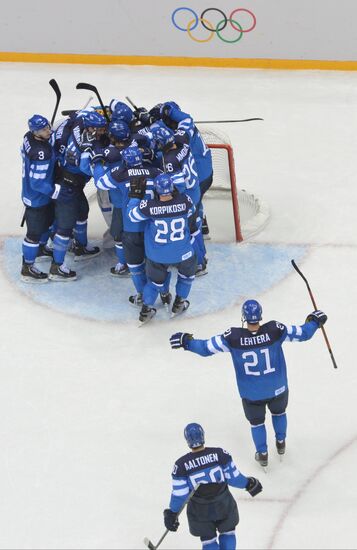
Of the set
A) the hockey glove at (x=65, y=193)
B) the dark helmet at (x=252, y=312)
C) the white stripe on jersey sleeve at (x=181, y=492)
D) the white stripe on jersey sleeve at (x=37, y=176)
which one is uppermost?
the dark helmet at (x=252, y=312)

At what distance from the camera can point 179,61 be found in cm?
1129

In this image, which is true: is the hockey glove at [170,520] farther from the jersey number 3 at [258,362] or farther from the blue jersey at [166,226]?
the blue jersey at [166,226]

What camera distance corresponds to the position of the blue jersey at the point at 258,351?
6652mm

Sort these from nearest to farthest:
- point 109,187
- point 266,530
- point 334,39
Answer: point 266,530
point 109,187
point 334,39

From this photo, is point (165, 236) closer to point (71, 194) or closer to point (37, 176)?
point (71, 194)

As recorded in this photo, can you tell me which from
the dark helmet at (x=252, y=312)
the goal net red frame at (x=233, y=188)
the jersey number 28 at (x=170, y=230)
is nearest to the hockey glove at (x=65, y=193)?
the jersey number 28 at (x=170, y=230)

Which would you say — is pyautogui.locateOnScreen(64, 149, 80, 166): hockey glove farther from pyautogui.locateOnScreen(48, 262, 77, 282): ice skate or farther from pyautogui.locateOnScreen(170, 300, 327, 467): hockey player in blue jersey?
pyautogui.locateOnScreen(170, 300, 327, 467): hockey player in blue jersey

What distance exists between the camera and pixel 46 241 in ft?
28.9

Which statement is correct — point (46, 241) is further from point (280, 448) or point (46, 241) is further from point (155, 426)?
point (280, 448)

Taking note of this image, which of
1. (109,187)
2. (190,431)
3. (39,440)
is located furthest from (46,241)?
(190,431)

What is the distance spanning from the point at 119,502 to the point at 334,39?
18.2ft

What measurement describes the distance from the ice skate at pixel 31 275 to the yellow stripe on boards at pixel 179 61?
3276 millimetres

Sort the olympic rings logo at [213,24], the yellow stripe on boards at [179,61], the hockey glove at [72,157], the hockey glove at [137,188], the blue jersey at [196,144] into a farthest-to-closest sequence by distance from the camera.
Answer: the yellow stripe on boards at [179,61] → the olympic rings logo at [213,24] → the blue jersey at [196,144] → the hockey glove at [72,157] → the hockey glove at [137,188]

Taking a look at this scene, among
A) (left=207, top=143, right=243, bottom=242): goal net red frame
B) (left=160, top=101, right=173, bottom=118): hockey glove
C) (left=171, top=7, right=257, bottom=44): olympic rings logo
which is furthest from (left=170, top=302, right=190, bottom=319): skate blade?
(left=171, top=7, right=257, bottom=44): olympic rings logo
